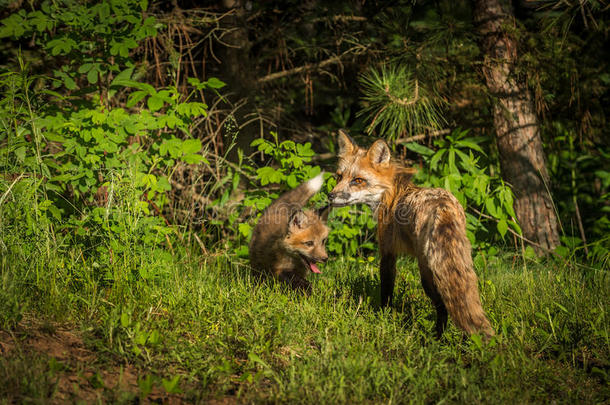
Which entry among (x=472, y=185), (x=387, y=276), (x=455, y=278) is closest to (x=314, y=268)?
(x=387, y=276)

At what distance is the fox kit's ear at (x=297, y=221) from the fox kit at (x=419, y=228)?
0.58m

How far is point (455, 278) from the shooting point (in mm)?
3129

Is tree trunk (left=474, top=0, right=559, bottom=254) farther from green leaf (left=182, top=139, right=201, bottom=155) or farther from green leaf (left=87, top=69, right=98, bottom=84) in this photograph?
green leaf (left=87, top=69, right=98, bottom=84)

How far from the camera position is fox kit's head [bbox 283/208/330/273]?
4.93 m

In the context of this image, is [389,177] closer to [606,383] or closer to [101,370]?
[606,383]

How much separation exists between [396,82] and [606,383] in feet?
12.1

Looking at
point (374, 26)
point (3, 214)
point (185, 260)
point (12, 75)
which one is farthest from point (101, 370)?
point (374, 26)

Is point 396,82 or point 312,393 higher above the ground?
point 396,82

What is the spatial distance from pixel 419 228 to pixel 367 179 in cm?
107

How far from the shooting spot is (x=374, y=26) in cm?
640

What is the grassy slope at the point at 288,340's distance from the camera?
9.18 feet

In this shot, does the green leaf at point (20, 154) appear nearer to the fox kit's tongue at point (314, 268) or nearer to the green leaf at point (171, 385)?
the green leaf at point (171, 385)

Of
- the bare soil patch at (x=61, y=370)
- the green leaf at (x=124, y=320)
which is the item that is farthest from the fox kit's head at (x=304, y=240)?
the bare soil patch at (x=61, y=370)

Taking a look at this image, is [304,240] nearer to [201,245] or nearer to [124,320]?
[201,245]
